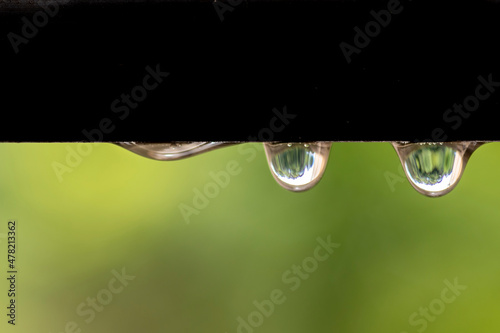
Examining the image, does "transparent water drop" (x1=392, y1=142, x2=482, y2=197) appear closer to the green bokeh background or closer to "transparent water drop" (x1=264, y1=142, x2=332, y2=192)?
"transparent water drop" (x1=264, y1=142, x2=332, y2=192)

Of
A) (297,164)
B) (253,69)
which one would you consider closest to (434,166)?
(297,164)

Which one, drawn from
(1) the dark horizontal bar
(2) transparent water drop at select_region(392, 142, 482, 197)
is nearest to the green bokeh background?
(2) transparent water drop at select_region(392, 142, 482, 197)

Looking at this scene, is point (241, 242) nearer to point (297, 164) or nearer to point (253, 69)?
point (297, 164)

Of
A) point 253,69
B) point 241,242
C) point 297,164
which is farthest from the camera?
point 241,242

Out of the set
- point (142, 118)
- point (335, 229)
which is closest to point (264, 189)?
point (335, 229)

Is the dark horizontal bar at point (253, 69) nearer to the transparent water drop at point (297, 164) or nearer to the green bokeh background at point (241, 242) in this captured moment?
the transparent water drop at point (297, 164)

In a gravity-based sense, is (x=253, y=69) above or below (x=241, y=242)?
below

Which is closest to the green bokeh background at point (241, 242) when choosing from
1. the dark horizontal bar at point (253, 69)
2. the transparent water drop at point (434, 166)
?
the transparent water drop at point (434, 166)
